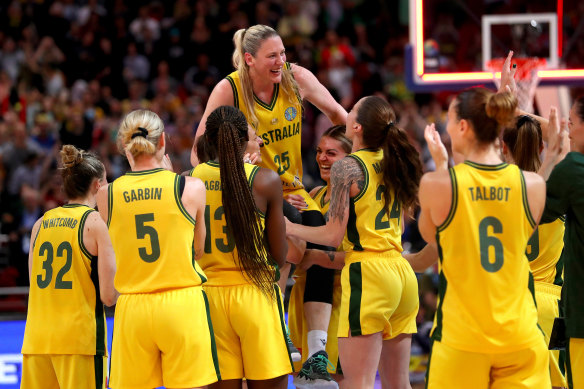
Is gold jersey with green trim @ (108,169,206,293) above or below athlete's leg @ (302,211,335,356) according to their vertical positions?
above

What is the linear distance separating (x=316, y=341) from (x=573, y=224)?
187 cm

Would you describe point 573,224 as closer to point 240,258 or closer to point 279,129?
point 240,258

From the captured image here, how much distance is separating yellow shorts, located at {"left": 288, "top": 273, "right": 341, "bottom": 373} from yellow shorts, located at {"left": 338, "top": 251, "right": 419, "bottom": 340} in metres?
0.72

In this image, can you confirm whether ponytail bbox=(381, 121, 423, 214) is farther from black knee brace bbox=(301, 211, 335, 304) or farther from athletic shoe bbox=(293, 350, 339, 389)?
athletic shoe bbox=(293, 350, 339, 389)

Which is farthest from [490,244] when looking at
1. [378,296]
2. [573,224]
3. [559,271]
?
[559,271]

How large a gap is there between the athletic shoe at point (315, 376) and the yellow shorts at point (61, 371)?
1.24 meters

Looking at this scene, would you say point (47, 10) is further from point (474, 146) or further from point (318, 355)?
point (474, 146)

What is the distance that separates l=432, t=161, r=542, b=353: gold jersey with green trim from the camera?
3.78 metres

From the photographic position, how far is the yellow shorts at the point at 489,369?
3.79m

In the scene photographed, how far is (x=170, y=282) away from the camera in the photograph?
4238 mm

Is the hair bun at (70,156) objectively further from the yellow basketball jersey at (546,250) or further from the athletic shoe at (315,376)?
the yellow basketball jersey at (546,250)

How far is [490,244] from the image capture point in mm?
3816

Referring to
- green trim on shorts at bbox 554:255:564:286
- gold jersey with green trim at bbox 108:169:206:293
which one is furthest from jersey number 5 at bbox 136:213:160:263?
green trim on shorts at bbox 554:255:564:286

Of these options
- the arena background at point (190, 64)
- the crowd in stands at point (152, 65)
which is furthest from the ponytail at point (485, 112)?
the crowd in stands at point (152, 65)
